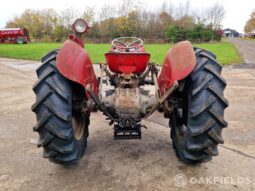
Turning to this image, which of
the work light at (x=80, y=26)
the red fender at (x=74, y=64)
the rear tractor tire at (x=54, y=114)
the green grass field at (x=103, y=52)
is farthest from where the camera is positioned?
the green grass field at (x=103, y=52)

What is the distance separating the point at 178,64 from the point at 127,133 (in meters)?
0.91

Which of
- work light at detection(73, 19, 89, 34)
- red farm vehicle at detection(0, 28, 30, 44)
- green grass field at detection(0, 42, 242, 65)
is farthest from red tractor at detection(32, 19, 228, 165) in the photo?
red farm vehicle at detection(0, 28, 30, 44)

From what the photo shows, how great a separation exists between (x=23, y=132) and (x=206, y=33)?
4056 cm

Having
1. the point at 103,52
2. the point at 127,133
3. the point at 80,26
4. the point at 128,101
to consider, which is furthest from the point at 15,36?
the point at 127,133

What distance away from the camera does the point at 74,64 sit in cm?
291

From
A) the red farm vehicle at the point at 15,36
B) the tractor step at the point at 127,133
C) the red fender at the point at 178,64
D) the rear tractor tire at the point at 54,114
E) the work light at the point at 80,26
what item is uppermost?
the work light at the point at 80,26

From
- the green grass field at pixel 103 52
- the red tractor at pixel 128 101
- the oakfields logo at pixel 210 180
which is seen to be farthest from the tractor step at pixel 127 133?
the green grass field at pixel 103 52

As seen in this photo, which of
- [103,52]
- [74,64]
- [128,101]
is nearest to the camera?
[74,64]

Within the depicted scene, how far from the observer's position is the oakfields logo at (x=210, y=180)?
290 centimetres

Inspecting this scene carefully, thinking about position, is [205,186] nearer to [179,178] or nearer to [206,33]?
[179,178]

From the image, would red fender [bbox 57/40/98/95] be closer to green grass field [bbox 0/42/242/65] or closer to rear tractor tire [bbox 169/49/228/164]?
rear tractor tire [bbox 169/49/228/164]

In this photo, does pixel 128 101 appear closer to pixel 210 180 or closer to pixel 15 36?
pixel 210 180

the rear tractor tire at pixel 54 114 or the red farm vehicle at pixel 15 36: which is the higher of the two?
the rear tractor tire at pixel 54 114

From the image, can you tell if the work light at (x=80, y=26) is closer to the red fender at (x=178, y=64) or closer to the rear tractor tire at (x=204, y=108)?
the red fender at (x=178, y=64)
